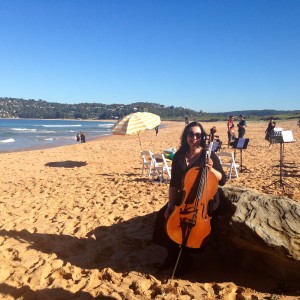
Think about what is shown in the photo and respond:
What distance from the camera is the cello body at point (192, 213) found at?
10.1 feet

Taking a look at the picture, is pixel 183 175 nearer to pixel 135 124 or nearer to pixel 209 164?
pixel 209 164

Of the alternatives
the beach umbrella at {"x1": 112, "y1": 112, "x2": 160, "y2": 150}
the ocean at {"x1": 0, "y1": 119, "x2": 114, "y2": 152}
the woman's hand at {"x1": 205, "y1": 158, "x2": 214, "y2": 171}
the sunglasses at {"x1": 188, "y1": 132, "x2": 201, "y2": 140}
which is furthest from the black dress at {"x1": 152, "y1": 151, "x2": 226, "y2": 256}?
the ocean at {"x1": 0, "y1": 119, "x2": 114, "y2": 152}

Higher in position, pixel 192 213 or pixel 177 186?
pixel 177 186

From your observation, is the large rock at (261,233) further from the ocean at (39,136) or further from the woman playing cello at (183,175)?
the ocean at (39,136)

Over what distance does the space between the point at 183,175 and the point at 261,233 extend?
91 centimetres

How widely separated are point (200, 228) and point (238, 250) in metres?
0.68

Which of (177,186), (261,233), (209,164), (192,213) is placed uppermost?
(209,164)

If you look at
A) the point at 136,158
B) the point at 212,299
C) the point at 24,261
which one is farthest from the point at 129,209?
the point at 136,158

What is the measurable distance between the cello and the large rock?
12.0 inches

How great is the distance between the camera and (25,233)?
493 cm

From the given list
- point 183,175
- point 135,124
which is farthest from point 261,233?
point 135,124

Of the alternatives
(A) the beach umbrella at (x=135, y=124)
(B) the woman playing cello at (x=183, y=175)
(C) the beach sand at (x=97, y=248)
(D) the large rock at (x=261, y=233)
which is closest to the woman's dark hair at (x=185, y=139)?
(B) the woman playing cello at (x=183, y=175)

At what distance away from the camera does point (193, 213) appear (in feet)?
10.0

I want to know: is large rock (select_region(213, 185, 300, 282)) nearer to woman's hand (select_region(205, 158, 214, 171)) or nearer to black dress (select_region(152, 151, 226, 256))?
black dress (select_region(152, 151, 226, 256))
